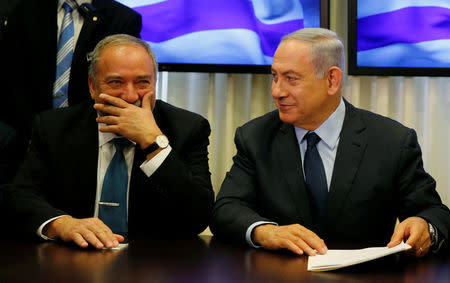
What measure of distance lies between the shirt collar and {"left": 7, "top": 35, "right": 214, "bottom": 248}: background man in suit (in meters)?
0.41

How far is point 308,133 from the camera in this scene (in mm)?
2441

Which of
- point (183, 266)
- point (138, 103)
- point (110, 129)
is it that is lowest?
point (183, 266)

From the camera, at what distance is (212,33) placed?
12.0 ft

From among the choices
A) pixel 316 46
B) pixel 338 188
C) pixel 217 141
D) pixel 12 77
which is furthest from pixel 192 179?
pixel 217 141

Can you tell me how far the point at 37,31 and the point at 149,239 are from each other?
1.34 metres

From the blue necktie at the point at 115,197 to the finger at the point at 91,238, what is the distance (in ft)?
1.48

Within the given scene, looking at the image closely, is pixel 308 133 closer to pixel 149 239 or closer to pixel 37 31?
pixel 149 239

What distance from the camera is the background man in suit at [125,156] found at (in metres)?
2.30

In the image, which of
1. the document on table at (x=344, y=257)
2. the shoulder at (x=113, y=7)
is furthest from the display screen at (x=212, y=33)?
the document on table at (x=344, y=257)

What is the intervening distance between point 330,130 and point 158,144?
68 centimetres

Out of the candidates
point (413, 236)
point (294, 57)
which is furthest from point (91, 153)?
point (413, 236)

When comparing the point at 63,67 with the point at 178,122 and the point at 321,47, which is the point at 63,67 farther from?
the point at 321,47

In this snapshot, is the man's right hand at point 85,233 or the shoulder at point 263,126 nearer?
the man's right hand at point 85,233

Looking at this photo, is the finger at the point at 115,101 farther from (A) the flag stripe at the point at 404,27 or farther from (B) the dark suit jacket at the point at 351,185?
(A) the flag stripe at the point at 404,27
